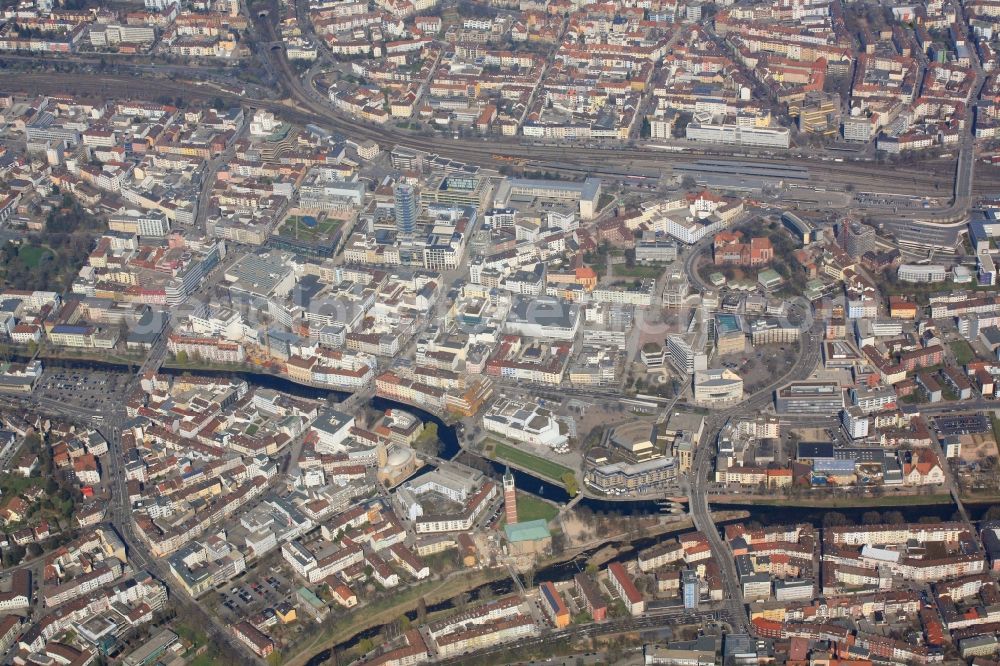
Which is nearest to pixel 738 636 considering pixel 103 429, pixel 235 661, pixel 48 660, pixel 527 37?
pixel 235 661

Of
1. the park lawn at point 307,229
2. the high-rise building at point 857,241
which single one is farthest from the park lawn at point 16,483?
the high-rise building at point 857,241

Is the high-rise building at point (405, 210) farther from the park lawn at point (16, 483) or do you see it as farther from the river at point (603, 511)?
the park lawn at point (16, 483)

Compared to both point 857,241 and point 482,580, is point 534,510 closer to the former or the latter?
point 482,580

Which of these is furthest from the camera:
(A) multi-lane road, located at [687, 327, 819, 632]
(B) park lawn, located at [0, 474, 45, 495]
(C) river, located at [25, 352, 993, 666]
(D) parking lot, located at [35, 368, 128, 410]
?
(D) parking lot, located at [35, 368, 128, 410]

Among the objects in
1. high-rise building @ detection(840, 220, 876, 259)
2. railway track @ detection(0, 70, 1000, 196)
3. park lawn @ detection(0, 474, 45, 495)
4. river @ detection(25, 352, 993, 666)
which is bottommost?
river @ detection(25, 352, 993, 666)

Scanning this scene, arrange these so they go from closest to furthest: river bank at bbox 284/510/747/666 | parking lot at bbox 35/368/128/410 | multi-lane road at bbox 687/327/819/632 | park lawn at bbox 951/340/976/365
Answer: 1. river bank at bbox 284/510/747/666
2. multi-lane road at bbox 687/327/819/632
3. park lawn at bbox 951/340/976/365
4. parking lot at bbox 35/368/128/410

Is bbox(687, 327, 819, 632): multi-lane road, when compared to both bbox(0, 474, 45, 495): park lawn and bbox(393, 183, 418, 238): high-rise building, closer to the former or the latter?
bbox(393, 183, 418, 238): high-rise building

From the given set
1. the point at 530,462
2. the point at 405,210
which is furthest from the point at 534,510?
the point at 405,210

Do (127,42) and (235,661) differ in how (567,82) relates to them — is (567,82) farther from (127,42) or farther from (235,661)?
(235,661)

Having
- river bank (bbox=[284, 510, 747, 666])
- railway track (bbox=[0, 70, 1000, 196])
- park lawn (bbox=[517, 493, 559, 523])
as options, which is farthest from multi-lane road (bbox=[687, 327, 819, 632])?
railway track (bbox=[0, 70, 1000, 196])
